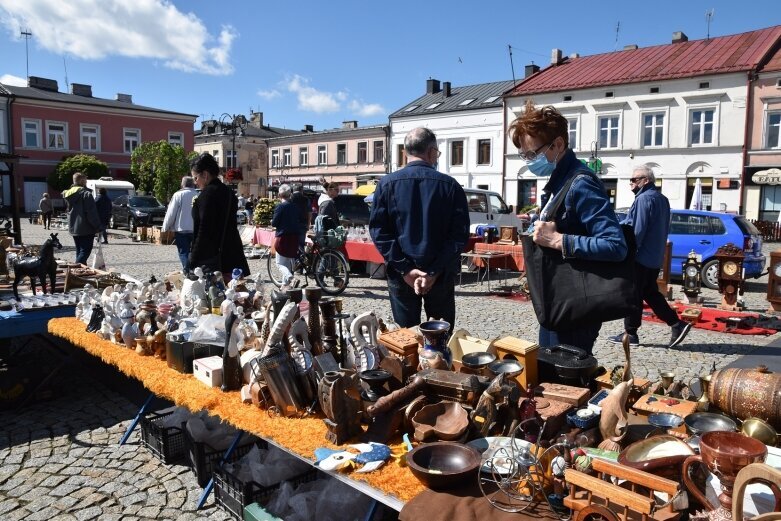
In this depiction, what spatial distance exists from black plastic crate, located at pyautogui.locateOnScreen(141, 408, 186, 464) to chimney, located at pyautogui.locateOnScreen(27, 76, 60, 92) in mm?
39521

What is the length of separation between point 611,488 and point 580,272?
3.37 feet

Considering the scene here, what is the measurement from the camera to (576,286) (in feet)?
7.47

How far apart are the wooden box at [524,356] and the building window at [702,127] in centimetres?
2443

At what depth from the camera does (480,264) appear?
365 inches

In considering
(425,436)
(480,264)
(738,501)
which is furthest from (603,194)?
(480,264)

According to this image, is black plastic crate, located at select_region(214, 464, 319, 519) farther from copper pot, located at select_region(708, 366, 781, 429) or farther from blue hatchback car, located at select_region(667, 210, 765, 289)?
blue hatchback car, located at select_region(667, 210, 765, 289)

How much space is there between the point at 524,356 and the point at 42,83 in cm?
4200

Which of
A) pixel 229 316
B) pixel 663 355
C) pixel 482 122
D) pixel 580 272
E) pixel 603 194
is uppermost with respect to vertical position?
pixel 482 122

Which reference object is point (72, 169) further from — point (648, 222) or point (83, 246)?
point (648, 222)

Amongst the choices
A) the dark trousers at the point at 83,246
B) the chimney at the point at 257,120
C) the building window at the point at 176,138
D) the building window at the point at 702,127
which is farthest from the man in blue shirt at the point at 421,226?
the chimney at the point at 257,120

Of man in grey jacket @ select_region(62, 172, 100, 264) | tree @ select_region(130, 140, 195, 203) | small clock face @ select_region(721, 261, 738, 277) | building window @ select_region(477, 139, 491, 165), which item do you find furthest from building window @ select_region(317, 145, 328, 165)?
small clock face @ select_region(721, 261, 738, 277)

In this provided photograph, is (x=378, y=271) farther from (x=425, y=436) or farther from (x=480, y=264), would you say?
(x=425, y=436)

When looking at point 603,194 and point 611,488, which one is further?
point 603,194

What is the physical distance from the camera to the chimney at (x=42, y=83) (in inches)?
1390
